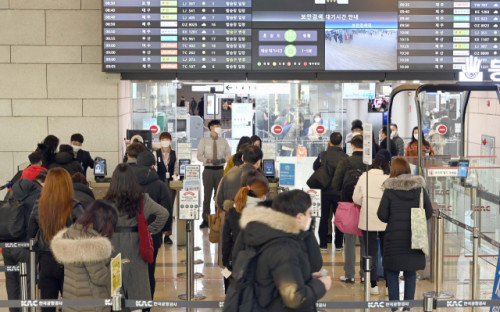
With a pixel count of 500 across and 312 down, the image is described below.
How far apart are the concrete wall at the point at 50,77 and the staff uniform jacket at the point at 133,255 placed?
537 cm

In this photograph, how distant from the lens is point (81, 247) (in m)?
5.51

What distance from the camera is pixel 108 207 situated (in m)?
5.68

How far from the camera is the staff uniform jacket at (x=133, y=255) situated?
274 inches

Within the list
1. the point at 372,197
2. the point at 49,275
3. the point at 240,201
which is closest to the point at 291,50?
the point at 372,197

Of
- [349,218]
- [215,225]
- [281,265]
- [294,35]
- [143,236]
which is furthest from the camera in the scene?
[294,35]

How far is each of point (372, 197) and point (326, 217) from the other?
2820mm

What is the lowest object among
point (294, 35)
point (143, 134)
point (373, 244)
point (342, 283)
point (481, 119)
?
point (342, 283)

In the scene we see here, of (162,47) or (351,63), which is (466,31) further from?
(162,47)

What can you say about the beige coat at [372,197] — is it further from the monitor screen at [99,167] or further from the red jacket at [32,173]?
the monitor screen at [99,167]

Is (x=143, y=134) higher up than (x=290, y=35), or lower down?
lower down

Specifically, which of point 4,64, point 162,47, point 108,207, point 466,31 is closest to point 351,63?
point 466,31

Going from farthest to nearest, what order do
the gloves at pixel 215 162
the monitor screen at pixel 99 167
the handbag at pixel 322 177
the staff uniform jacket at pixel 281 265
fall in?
the gloves at pixel 215 162 → the monitor screen at pixel 99 167 → the handbag at pixel 322 177 → the staff uniform jacket at pixel 281 265

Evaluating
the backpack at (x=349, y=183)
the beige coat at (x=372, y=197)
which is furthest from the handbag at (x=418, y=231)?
the backpack at (x=349, y=183)

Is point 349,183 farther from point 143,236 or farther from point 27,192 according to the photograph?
point 27,192
